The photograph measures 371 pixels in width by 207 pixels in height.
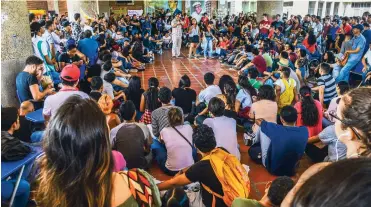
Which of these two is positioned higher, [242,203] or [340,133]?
[340,133]

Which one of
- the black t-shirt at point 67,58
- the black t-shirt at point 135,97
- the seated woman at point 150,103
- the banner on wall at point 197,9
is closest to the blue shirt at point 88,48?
the black t-shirt at point 67,58

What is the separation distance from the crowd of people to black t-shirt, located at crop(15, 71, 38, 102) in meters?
0.01

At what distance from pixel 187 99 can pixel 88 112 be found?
3.64 m

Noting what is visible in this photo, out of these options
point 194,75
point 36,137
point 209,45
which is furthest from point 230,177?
point 209,45

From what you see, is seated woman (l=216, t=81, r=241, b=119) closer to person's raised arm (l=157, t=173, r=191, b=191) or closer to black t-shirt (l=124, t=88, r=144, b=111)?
black t-shirt (l=124, t=88, r=144, b=111)

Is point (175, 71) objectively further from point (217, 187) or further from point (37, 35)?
point (217, 187)

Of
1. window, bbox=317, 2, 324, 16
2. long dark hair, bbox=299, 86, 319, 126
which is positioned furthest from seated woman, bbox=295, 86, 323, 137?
window, bbox=317, 2, 324, 16

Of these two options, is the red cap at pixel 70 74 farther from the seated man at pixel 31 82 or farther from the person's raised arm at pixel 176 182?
the person's raised arm at pixel 176 182

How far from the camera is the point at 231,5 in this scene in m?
26.0

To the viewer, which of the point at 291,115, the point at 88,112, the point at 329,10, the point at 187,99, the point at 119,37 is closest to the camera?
the point at 88,112

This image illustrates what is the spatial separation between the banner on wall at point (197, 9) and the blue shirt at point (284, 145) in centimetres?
1630

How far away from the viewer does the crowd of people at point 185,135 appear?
144 centimetres

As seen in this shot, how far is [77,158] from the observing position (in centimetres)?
145

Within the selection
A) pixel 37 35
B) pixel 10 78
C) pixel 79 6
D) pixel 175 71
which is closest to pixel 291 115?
pixel 10 78
